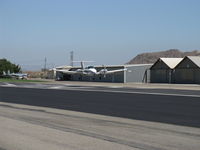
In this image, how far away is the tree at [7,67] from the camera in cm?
12706

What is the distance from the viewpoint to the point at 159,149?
9.82m

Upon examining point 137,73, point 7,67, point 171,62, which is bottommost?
point 137,73

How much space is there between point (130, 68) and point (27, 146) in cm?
7453

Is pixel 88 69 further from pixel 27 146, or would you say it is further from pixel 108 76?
pixel 27 146

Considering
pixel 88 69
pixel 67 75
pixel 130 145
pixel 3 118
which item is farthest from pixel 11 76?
pixel 130 145

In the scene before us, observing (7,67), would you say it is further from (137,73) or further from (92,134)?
(92,134)

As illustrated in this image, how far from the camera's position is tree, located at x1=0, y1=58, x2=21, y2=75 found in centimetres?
12706

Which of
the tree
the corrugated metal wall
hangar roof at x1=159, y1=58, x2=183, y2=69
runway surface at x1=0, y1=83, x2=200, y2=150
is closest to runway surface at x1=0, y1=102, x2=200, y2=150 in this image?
runway surface at x1=0, y1=83, x2=200, y2=150

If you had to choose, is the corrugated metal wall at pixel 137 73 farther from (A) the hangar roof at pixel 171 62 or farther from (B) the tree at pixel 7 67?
(B) the tree at pixel 7 67

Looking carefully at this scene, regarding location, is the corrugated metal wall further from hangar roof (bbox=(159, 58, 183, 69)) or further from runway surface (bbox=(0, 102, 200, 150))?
runway surface (bbox=(0, 102, 200, 150))

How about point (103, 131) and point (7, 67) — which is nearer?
point (103, 131)

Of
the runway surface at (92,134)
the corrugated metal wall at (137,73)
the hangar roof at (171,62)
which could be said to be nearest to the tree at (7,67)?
the corrugated metal wall at (137,73)

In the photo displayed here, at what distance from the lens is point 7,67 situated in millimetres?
128750

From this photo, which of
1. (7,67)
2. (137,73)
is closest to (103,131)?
(137,73)
